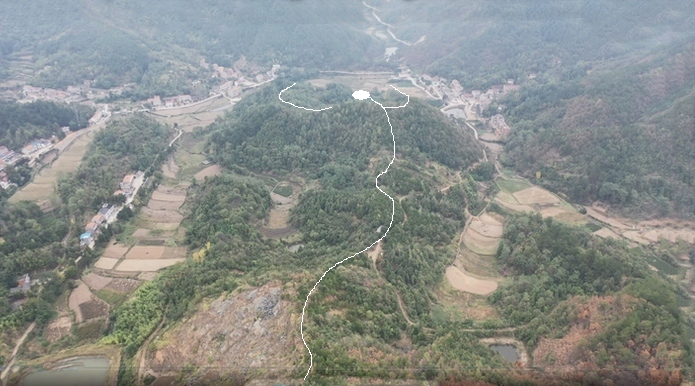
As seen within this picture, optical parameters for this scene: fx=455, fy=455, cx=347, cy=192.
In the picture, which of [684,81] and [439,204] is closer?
[439,204]

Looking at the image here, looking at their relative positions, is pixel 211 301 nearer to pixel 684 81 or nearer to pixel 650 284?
pixel 650 284

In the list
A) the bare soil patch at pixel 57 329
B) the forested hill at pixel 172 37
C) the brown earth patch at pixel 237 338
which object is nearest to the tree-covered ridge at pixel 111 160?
the bare soil patch at pixel 57 329

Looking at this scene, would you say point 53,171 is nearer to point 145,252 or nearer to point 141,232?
point 141,232

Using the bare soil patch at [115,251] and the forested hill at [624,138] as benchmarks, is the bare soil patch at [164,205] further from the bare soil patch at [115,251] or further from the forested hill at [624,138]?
the forested hill at [624,138]

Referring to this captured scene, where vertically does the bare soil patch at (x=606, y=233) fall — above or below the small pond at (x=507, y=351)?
above

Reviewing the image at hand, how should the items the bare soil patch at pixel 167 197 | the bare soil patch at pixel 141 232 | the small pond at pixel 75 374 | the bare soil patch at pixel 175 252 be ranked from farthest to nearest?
the bare soil patch at pixel 167 197
the bare soil patch at pixel 141 232
the bare soil patch at pixel 175 252
the small pond at pixel 75 374

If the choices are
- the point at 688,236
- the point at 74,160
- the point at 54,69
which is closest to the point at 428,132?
the point at 688,236

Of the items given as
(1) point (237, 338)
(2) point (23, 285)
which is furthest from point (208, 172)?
Answer: (1) point (237, 338)

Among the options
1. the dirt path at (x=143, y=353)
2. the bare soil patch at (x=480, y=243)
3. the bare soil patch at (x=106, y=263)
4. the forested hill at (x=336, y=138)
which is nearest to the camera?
the dirt path at (x=143, y=353)
